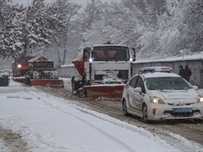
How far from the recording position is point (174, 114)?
1112cm

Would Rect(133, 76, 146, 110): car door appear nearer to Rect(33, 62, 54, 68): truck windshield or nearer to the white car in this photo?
the white car

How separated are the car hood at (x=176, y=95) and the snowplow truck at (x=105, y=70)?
8.21 m

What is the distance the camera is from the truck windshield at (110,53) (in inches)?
816

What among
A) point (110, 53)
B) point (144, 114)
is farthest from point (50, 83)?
point (144, 114)

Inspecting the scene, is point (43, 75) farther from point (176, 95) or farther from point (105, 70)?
point (176, 95)

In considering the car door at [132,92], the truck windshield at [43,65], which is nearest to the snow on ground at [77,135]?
the car door at [132,92]

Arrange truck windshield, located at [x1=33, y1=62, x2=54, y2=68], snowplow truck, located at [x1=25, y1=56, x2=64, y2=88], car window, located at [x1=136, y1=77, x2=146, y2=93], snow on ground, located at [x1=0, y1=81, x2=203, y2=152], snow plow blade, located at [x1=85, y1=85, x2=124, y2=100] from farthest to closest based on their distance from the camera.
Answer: truck windshield, located at [x1=33, y1=62, x2=54, y2=68] → snowplow truck, located at [x1=25, y1=56, x2=64, y2=88] → snow plow blade, located at [x1=85, y1=85, x2=124, y2=100] → car window, located at [x1=136, y1=77, x2=146, y2=93] → snow on ground, located at [x1=0, y1=81, x2=203, y2=152]

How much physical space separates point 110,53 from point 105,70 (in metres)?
0.99

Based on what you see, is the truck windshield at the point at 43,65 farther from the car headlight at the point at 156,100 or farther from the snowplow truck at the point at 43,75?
the car headlight at the point at 156,100

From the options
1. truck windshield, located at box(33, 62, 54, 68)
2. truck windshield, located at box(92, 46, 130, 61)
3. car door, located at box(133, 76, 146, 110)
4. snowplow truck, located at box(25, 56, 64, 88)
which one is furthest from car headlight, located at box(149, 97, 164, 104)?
truck windshield, located at box(33, 62, 54, 68)

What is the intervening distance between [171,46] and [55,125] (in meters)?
32.6

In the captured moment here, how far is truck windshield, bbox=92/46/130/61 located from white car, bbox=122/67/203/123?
757 centimetres

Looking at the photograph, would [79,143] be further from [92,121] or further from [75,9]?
[75,9]

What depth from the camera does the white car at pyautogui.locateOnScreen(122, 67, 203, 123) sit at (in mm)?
11117
